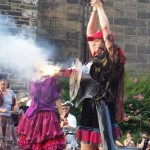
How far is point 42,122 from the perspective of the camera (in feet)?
21.8

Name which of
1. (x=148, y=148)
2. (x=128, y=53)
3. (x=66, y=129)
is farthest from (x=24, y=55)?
(x=128, y=53)

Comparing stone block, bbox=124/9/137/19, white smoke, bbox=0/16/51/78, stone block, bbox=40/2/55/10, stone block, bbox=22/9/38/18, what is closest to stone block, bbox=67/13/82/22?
stone block, bbox=40/2/55/10

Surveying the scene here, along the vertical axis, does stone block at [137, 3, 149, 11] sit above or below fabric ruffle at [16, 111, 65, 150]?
above

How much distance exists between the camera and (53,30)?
17.7m

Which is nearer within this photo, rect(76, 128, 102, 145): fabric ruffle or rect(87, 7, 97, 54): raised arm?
rect(76, 128, 102, 145): fabric ruffle

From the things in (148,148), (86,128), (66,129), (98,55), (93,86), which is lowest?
(148,148)

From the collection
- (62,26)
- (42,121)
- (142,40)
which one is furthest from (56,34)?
(42,121)

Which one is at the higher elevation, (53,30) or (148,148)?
(53,30)

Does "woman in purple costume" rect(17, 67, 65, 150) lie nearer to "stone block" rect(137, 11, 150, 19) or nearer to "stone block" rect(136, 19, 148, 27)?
"stone block" rect(136, 19, 148, 27)

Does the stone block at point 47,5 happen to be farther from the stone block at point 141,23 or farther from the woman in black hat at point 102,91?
the woman in black hat at point 102,91

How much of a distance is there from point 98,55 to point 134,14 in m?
14.9

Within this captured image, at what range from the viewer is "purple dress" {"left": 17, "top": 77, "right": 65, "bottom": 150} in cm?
651

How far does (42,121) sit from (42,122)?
15mm

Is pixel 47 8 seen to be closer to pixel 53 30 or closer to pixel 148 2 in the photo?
pixel 53 30
